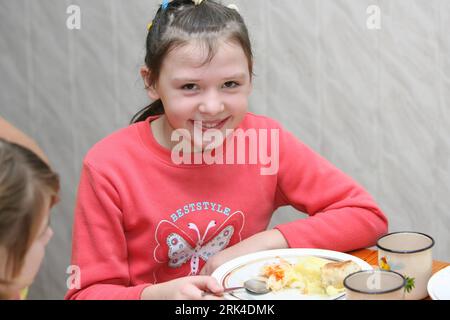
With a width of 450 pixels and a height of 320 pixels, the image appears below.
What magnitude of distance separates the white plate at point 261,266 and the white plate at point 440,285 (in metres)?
0.11

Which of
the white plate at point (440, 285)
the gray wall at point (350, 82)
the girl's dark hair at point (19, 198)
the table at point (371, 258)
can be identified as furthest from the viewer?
the gray wall at point (350, 82)

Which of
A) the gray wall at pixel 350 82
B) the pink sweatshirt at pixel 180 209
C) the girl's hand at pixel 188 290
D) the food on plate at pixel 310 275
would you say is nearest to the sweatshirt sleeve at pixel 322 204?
the pink sweatshirt at pixel 180 209

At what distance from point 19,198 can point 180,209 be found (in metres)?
0.58

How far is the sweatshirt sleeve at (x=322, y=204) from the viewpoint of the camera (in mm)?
1372

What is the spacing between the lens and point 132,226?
138 cm

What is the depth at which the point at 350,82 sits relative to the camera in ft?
6.58

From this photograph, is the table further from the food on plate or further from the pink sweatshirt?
the food on plate

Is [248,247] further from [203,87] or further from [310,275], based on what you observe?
[203,87]

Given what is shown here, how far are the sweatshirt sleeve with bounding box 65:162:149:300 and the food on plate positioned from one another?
0.29m

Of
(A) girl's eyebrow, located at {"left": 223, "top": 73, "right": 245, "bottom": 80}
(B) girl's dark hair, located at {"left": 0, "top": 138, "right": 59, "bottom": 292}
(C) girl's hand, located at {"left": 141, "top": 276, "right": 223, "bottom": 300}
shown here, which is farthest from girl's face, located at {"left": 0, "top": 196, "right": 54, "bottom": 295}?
(A) girl's eyebrow, located at {"left": 223, "top": 73, "right": 245, "bottom": 80}

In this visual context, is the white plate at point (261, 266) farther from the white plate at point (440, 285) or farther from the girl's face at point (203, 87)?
the girl's face at point (203, 87)

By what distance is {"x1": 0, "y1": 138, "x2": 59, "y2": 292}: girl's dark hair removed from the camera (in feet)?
2.77

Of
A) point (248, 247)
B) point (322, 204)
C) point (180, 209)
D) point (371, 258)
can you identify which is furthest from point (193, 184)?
point (371, 258)

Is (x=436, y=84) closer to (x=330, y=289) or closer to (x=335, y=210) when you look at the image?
(x=335, y=210)
